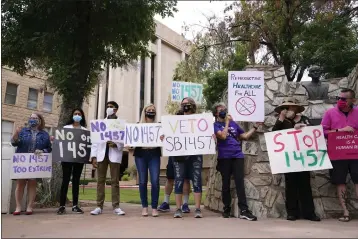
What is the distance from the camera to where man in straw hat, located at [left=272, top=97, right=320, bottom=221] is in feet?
19.8

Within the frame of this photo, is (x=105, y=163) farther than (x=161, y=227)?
Yes

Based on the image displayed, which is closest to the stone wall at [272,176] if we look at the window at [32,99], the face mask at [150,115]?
the face mask at [150,115]

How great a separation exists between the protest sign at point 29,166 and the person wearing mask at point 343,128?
5.03 meters

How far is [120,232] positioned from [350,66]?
12.9m

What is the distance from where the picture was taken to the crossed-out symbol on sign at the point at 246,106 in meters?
6.78

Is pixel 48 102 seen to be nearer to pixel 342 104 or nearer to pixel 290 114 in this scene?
pixel 290 114

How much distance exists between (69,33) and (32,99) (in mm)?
23220

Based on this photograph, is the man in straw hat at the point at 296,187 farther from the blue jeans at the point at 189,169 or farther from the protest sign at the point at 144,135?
the protest sign at the point at 144,135

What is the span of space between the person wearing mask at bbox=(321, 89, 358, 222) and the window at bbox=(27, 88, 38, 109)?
28.3 metres

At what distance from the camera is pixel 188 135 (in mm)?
6297

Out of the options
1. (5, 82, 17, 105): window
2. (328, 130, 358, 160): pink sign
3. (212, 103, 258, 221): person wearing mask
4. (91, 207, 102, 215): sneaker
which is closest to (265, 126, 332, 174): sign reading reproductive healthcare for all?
(328, 130, 358, 160): pink sign

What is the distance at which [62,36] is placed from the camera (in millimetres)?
9273

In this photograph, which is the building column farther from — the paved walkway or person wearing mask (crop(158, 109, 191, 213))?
the paved walkway

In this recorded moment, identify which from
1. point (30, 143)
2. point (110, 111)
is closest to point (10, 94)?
point (30, 143)
